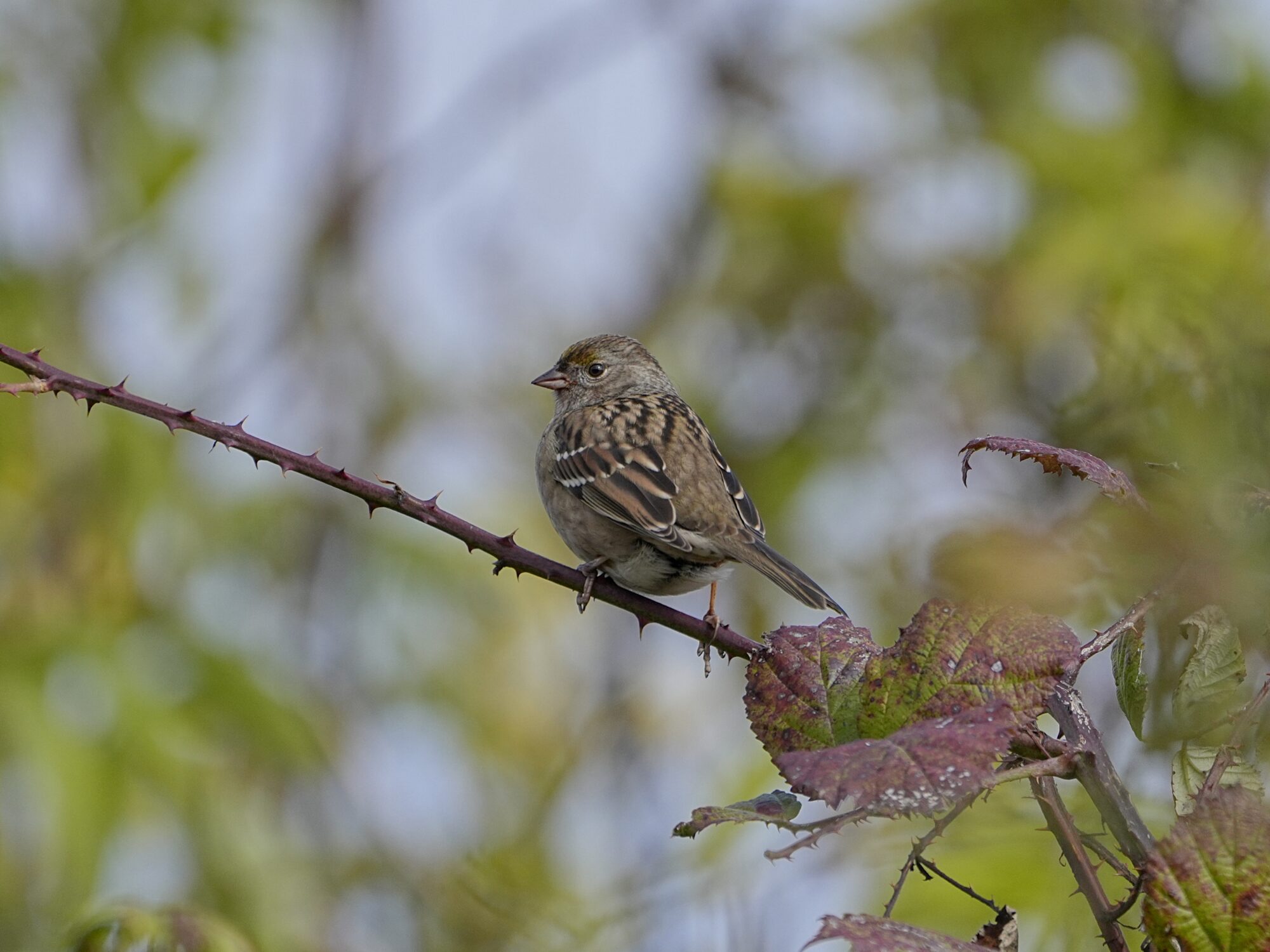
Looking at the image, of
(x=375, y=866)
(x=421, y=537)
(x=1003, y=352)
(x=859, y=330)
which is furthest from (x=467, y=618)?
(x=1003, y=352)

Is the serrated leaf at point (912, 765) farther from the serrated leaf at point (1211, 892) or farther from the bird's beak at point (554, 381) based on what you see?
the bird's beak at point (554, 381)

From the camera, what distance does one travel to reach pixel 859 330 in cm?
679

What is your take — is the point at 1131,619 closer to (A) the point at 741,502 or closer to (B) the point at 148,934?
(B) the point at 148,934

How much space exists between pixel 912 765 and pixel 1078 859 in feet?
0.69

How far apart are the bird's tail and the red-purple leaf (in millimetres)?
2093

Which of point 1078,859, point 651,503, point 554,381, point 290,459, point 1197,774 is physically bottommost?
point 1078,859

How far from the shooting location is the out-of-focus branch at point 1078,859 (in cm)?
139

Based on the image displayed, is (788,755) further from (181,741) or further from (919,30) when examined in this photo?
(919,30)

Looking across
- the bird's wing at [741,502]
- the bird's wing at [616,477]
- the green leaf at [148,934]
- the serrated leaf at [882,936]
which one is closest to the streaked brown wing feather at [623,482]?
the bird's wing at [616,477]

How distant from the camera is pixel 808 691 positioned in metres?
1.62

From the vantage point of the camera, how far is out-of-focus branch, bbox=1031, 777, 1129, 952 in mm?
1391

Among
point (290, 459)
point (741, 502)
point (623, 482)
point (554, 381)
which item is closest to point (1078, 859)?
point (290, 459)

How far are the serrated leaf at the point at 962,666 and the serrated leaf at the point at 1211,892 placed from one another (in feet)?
0.74

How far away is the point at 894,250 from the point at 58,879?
4445mm
